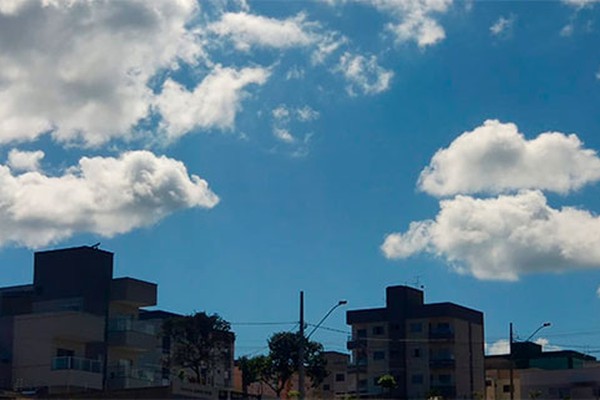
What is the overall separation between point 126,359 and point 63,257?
7.50 m

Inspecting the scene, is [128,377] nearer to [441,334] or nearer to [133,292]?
[133,292]

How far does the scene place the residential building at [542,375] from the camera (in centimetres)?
10050

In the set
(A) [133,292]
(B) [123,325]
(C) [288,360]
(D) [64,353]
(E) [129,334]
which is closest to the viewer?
(D) [64,353]

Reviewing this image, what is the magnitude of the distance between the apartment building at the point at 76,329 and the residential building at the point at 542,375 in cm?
3946

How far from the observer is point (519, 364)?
118 meters

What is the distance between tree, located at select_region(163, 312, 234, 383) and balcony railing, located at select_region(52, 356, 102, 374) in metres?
13.7

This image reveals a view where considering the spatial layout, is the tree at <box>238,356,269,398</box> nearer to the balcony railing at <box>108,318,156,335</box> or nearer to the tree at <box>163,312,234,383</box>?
the tree at <box>163,312,234,383</box>

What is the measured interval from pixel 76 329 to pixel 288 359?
37.1m

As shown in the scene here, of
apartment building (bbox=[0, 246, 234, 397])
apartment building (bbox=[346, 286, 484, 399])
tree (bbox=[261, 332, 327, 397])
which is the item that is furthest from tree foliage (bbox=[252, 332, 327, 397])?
apartment building (bbox=[0, 246, 234, 397])

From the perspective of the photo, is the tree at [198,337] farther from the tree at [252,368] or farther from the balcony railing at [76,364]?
the tree at [252,368]

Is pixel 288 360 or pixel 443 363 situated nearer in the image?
pixel 288 360

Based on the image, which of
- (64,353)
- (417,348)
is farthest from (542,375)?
(64,353)

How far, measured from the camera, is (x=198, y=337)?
75.5m

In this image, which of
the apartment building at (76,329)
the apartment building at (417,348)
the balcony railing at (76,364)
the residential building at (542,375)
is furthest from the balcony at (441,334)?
the balcony railing at (76,364)
